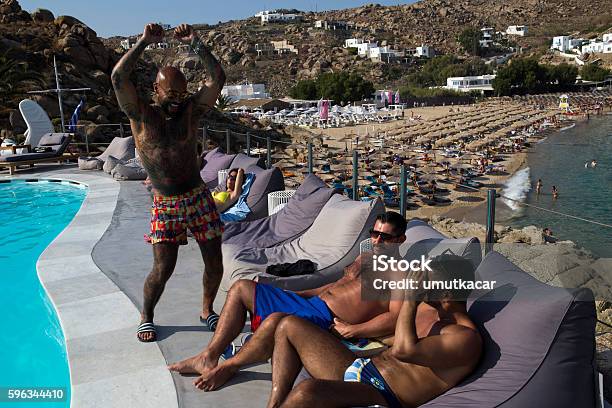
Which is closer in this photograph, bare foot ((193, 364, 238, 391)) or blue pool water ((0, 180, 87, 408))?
bare foot ((193, 364, 238, 391))

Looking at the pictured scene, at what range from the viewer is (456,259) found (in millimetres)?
2281

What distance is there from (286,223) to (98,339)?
2236 millimetres

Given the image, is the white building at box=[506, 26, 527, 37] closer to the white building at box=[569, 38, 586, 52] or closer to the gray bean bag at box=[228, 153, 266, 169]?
the white building at box=[569, 38, 586, 52]

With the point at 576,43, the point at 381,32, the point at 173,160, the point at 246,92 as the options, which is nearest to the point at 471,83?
the point at 246,92

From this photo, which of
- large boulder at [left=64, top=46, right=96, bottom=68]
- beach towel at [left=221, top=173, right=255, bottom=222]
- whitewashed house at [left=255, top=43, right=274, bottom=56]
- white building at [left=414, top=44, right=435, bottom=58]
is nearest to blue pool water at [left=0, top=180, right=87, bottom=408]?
beach towel at [left=221, top=173, right=255, bottom=222]

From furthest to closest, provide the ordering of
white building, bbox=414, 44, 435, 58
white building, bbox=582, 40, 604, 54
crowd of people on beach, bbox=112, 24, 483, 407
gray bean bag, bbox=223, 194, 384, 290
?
white building, bbox=414, 44, 435, 58 < white building, bbox=582, 40, 604, 54 < gray bean bag, bbox=223, 194, 384, 290 < crowd of people on beach, bbox=112, 24, 483, 407

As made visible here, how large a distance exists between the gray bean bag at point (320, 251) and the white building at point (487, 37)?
13114 cm

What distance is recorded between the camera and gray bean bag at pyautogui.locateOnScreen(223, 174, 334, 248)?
16.2 ft

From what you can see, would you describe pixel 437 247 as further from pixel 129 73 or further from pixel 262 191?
pixel 262 191

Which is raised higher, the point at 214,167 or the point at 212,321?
the point at 214,167

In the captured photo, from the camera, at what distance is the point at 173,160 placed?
313 centimetres

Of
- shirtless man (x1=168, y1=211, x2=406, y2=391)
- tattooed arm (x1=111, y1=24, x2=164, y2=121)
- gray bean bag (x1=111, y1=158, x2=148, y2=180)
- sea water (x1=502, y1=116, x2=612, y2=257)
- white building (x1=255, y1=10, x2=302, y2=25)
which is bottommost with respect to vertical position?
sea water (x1=502, y1=116, x2=612, y2=257)

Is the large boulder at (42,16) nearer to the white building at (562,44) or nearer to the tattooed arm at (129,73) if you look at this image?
the tattooed arm at (129,73)

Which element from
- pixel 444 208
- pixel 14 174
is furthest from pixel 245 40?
pixel 14 174
